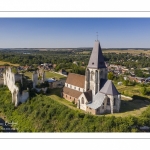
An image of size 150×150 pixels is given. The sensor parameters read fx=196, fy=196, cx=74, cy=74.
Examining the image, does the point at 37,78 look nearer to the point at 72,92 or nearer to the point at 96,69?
the point at 72,92

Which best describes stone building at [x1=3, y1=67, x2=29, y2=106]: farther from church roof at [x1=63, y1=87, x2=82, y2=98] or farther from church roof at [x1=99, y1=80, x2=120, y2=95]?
church roof at [x1=99, y1=80, x2=120, y2=95]

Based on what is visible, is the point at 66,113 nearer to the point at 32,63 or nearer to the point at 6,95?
the point at 6,95

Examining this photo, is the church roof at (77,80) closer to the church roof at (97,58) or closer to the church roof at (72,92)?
the church roof at (72,92)

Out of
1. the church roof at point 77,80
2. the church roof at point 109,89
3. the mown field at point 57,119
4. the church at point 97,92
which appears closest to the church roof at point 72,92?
the church at point 97,92

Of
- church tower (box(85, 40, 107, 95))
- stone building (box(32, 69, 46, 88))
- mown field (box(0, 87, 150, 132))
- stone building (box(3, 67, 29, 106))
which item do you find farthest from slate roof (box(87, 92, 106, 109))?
stone building (box(32, 69, 46, 88))

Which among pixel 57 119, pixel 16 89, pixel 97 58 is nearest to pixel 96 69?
pixel 97 58
